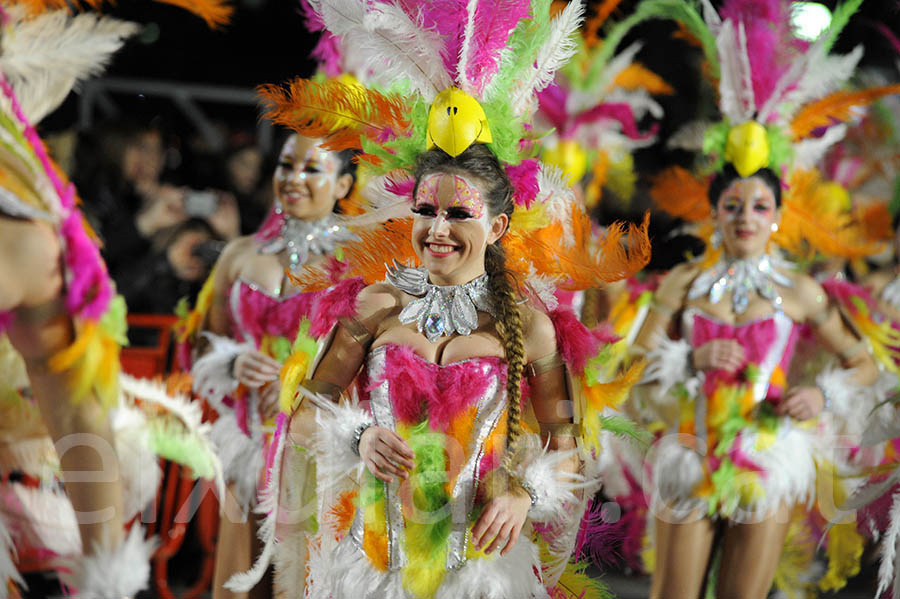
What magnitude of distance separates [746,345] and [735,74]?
0.97m

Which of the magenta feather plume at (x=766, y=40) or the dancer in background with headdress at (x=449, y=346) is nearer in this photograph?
the dancer in background with headdress at (x=449, y=346)

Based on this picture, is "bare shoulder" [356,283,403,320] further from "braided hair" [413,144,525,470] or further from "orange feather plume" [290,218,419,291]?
"braided hair" [413,144,525,470]

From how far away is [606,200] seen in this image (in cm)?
666

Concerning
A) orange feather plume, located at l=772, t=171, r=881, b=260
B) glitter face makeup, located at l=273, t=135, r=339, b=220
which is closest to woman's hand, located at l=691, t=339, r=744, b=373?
orange feather plume, located at l=772, t=171, r=881, b=260

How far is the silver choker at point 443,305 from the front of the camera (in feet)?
7.57

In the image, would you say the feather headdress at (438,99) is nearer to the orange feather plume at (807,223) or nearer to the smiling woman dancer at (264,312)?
the smiling woman dancer at (264,312)

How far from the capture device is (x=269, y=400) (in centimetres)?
338

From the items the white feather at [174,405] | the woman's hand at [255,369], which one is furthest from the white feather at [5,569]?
the woman's hand at [255,369]

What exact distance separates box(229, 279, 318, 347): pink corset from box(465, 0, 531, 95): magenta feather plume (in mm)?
1271

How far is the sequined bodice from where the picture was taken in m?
2.25

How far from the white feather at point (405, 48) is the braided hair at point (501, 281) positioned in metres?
0.18

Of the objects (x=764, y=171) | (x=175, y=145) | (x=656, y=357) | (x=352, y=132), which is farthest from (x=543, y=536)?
(x=175, y=145)

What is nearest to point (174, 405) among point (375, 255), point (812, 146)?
point (375, 255)

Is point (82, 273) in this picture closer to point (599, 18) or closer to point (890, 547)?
point (890, 547)
